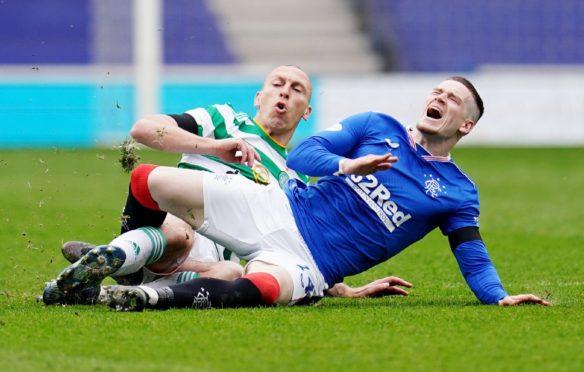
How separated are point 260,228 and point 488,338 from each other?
1.44 metres

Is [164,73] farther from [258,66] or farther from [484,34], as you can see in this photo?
[484,34]

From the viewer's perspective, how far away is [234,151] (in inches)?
230

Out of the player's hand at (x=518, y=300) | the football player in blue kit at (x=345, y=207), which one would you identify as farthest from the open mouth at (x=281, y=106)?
the player's hand at (x=518, y=300)

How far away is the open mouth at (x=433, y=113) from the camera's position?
6.13 metres

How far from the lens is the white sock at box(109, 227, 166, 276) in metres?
5.75

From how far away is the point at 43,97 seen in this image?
22.4 m

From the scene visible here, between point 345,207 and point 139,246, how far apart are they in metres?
1.04

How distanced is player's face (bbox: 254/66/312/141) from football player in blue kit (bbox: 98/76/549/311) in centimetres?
48

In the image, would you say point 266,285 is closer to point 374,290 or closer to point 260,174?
point 260,174

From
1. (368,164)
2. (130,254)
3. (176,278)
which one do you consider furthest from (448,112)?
(130,254)

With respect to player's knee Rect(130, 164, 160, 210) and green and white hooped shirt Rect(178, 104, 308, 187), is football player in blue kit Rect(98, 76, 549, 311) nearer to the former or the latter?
player's knee Rect(130, 164, 160, 210)

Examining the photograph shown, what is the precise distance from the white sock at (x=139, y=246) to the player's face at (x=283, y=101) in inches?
39.1

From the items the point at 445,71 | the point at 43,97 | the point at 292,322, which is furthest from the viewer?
the point at 445,71

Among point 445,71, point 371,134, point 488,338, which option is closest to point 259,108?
point 371,134
